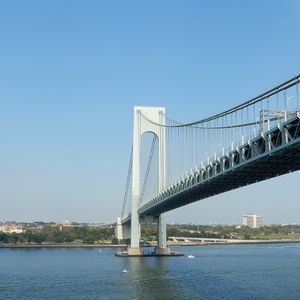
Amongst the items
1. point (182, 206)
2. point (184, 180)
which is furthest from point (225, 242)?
point (184, 180)

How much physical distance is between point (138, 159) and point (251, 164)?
35.0 meters

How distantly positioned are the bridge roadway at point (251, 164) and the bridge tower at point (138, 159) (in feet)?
63.1

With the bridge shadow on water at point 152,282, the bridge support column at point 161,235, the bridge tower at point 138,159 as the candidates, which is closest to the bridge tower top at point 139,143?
the bridge tower at point 138,159

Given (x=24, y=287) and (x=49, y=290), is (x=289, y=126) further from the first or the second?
(x=24, y=287)

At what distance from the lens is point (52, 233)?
118m

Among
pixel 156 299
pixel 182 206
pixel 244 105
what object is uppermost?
pixel 244 105

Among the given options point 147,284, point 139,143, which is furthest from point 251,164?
point 139,143

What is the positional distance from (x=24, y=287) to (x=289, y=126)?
19.4 meters

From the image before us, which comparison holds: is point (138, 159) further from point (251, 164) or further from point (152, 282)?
point (251, 164)

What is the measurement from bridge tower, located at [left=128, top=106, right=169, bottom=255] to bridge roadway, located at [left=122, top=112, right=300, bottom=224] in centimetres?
1924

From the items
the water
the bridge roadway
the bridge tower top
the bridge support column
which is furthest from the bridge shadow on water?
the bridge support column

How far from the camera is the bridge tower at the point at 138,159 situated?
56.8 meters

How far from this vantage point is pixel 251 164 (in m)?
23.0

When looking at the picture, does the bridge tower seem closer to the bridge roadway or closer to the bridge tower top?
the bridge tower top
